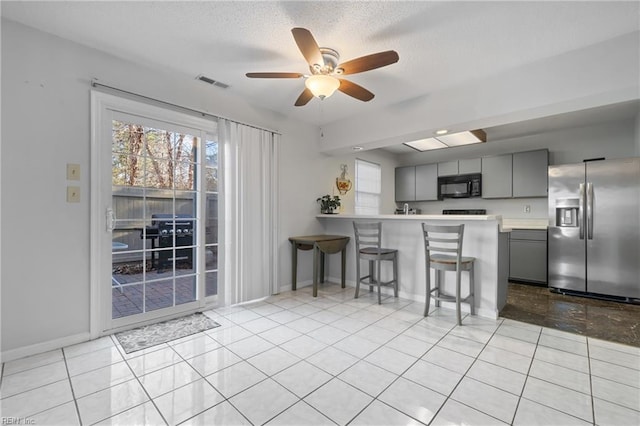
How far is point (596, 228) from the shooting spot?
3.62 metres

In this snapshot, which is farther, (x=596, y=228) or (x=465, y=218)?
(x=596, y=228)

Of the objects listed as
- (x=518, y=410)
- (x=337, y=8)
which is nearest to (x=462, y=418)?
(x=518, y=410)

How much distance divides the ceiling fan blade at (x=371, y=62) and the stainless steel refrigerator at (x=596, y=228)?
339cm

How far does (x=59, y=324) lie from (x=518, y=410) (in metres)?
3.31

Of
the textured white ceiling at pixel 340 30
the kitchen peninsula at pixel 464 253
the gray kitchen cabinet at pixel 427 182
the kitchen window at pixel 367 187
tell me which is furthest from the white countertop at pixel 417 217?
the gray kitchen cabinet at pixel 427 182

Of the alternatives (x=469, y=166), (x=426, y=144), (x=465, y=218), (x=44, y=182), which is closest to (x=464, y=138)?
(x=426, y=144)

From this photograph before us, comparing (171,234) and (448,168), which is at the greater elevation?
(448,168)

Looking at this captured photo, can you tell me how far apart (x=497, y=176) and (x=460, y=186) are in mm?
615

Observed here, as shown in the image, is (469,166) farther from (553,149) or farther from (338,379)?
(338,379)

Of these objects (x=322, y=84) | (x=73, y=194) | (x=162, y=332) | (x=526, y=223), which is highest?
(x=322, y=84)

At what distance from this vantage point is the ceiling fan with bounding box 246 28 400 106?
6.45 ft

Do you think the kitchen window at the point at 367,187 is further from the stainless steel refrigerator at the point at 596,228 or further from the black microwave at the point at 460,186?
the stainless steel refrigerator at the point at 596,228

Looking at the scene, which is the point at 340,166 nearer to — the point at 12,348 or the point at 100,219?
the point at 100,219

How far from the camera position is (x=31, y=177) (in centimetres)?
216
